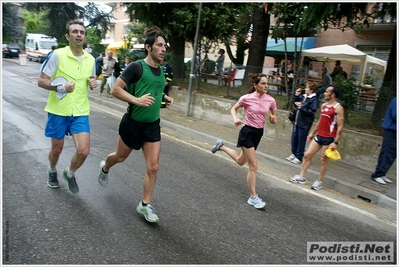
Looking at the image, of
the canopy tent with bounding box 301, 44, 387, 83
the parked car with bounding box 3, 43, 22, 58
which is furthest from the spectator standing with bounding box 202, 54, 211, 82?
the parked car with bounding box 3, 43, 22, 58

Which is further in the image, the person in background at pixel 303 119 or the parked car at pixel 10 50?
the parked car at pixel 10 50

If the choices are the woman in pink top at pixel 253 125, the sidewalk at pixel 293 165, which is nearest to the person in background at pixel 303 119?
the sidewalk at pixel 293 165

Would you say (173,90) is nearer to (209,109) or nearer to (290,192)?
(209,109)

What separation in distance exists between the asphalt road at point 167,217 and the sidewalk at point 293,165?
34 cm

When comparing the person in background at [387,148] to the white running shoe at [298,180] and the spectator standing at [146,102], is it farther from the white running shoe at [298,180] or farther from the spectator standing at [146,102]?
the spectator standing at [146,102]

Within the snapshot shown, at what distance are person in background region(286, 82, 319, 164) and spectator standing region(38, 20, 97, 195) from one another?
166 inches

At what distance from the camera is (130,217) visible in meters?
3.60

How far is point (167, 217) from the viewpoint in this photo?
146 inches

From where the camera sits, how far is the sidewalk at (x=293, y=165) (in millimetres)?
5219

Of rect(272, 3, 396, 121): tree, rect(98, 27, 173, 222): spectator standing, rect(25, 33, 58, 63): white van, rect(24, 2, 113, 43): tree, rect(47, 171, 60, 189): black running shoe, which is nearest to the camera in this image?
rect(98, 27, 173, 222): spectator standing

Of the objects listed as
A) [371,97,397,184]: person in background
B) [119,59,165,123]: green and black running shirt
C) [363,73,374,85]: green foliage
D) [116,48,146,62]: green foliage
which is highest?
[116,48,146,62]: green foliage

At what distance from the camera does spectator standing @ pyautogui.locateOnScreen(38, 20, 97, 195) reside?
11.9 ft

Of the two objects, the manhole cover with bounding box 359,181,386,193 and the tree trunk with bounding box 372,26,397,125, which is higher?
the tree trunk with bounding box 372,26,397,125

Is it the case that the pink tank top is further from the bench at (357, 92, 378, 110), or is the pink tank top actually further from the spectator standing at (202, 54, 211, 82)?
the spectator standing at (202, 54, 211, 82)
